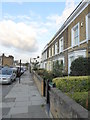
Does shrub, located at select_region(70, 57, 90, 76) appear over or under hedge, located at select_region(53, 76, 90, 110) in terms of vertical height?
over

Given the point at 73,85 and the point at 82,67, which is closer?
the point at 73,85

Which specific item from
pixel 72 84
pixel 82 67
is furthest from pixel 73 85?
pixel 82 67

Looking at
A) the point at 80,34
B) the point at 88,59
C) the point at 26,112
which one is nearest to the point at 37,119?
the point at 26,112

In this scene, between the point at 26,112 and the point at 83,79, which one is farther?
the point at 83,79

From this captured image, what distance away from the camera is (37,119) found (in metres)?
4.80

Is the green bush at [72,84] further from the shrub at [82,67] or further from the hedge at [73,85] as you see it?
the shrub at [82,67]

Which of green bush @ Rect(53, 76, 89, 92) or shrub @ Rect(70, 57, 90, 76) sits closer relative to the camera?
green bush @ Rect(53, 76, 89, 92)

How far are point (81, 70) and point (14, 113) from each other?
502 cm

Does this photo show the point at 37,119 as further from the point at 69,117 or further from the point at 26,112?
the point at 69,117

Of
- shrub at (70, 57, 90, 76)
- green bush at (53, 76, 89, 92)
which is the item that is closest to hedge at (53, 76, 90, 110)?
green bush at (53, 76, 89, 92)

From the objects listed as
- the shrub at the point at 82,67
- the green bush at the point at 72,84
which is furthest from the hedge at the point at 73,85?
the shrub at the point at 82,67

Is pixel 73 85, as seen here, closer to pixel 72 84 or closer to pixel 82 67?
pixel 72 84

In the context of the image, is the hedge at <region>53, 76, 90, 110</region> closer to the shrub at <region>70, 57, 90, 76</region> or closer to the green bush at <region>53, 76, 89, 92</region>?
the green bush at <region>53, 76, 89, 92</region>

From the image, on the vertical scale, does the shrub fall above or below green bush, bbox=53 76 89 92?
above
